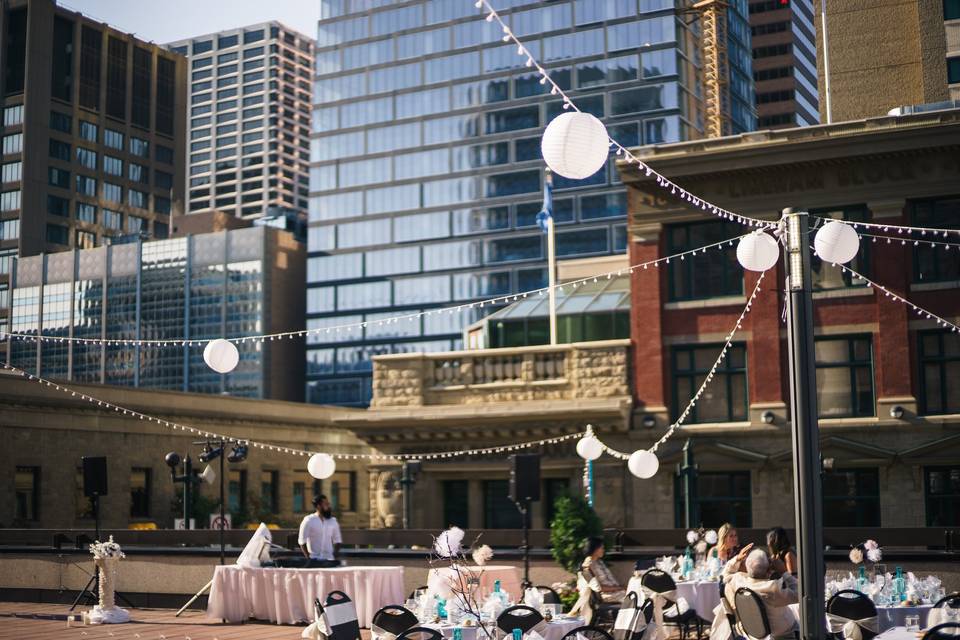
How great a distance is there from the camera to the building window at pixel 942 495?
29.8m

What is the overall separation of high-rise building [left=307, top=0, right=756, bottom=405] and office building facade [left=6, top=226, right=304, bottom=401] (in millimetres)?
4153

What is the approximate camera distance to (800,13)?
13325 centimetres

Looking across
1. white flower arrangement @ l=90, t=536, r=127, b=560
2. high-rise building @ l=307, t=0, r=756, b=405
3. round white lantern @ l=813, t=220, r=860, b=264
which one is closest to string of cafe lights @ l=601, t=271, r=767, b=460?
white flower arrangement @ l=90, t=536, r=127, b=560

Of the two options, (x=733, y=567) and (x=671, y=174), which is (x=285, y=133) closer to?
(x=671, y=174)

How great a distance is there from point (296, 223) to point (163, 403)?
8834 centimetres

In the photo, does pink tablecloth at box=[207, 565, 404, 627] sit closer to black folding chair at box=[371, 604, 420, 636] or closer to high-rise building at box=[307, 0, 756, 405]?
black folding chair at box=[371, 604, 420, 636]

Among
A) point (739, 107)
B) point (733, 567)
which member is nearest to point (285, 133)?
point (739, 107)

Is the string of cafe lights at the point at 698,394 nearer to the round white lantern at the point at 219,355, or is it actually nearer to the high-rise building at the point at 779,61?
the round white lantern at the point at 219,355

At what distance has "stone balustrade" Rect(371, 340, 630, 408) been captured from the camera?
33.1 m

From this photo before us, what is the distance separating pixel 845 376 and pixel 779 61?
111 meters

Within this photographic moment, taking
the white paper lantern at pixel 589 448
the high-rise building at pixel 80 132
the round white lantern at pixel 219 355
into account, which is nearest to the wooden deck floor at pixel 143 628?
the round white lantern at pixel 219 355

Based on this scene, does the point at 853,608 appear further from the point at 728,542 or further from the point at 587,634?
the point at 587,634

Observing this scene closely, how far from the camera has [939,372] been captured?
30.3 metres

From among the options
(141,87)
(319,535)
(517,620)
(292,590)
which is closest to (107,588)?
(292,590)
